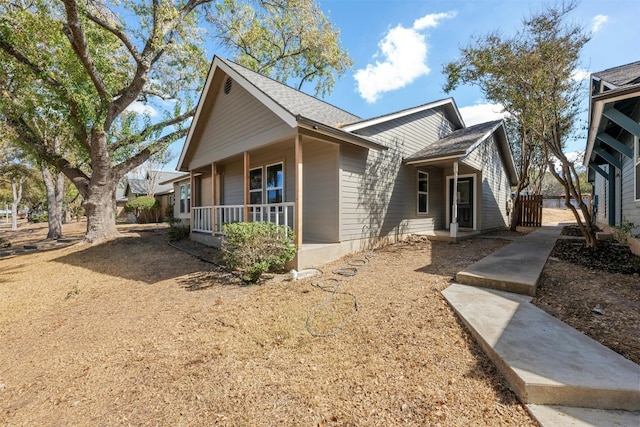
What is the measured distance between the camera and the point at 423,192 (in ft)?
34.7

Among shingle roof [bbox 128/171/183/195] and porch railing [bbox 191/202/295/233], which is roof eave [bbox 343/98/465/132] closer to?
porch railing [bbox 191/202/295/233]

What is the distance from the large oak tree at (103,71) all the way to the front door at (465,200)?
1184cm

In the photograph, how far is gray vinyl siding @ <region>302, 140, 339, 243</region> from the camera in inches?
286

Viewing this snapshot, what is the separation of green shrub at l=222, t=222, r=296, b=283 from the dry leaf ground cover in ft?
1.25

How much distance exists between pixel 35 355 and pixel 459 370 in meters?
5.21

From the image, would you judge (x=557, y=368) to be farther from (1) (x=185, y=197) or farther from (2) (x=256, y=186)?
(1) (x=185, y=197)

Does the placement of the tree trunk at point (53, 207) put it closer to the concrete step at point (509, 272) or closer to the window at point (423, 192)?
the window at point (423, 192)

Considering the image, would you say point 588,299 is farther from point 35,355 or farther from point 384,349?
point 35,355

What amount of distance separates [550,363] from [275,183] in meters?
8.12

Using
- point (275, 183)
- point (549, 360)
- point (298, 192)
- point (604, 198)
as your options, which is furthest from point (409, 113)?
point (604, 198)

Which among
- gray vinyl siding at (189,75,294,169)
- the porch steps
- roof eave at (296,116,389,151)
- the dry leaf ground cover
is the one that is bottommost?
the dry leaf ground cover

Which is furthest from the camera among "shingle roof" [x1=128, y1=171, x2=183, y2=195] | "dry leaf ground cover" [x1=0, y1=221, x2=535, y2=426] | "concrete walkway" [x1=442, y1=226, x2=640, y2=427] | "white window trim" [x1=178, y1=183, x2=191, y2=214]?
"shingle roof" [x1=128, y1=171, x2=183, y2=195]

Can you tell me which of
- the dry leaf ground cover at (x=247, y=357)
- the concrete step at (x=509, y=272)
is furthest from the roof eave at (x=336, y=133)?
the concrete step at (x=509, y=272)

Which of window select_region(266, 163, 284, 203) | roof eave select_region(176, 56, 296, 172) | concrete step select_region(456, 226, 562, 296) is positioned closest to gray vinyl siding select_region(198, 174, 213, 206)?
roof eave select_region(176, 56, 296, 172)
